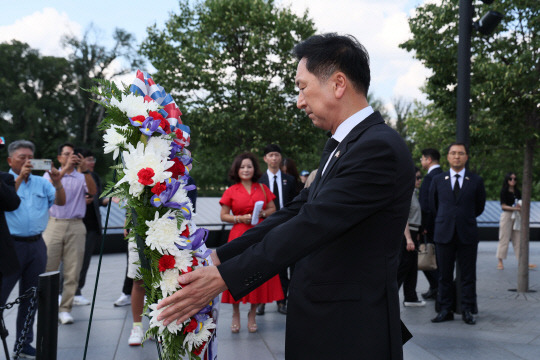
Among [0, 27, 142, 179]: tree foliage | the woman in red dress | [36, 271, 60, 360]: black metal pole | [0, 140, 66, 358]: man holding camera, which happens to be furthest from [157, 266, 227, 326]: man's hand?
[0, 27, 142, 179]: tree foliage

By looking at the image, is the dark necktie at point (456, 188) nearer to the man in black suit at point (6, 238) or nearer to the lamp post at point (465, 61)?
the lamp post at point (465, 61)

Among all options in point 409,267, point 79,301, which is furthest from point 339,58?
point 79,301

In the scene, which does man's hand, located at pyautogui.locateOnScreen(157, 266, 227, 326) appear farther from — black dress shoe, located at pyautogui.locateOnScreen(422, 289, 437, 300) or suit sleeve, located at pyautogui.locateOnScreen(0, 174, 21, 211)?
black dress shoe, located at pyautogui.locateOnScreen(422, 289, 437, 300)

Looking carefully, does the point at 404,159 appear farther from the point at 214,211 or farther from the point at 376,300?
the point at 214,211

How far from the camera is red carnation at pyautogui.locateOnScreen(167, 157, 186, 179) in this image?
2.25 metres

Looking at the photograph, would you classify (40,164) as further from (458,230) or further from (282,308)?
(458,230)

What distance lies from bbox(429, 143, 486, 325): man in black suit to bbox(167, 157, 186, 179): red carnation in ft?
16.4

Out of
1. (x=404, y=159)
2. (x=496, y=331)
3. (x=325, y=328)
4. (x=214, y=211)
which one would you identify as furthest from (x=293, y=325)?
(x=214, y=211)

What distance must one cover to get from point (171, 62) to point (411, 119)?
1728 centimetres

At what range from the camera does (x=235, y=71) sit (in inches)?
1056

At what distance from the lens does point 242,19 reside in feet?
86.5

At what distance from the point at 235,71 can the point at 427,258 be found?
68.8 ft

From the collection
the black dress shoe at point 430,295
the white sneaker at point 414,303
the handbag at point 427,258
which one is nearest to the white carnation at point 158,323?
the handbag at point 427,258

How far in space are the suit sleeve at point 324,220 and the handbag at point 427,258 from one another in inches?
232
